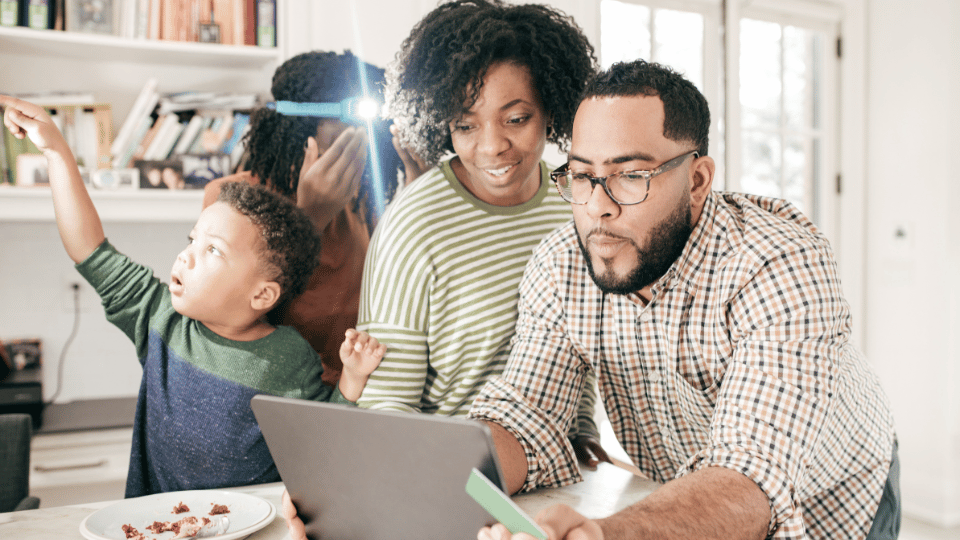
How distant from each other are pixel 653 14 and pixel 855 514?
7.37 ft

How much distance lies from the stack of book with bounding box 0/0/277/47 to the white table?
3.81 ft

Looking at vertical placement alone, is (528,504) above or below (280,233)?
below

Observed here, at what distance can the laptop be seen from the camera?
621mm

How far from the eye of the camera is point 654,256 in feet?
3.31

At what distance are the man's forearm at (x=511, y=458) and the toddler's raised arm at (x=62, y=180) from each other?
0.66m

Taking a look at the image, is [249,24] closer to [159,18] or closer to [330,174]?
[159,18]

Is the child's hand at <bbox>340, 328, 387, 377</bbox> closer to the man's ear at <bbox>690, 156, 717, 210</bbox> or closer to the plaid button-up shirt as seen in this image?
the plaid button-up shirt

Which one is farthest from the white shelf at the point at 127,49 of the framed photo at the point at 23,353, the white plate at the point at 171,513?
the white plate at the point at 171,513

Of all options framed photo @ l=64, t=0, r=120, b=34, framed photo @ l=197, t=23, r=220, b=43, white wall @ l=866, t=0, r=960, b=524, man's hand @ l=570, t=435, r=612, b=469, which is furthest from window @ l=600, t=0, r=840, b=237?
man's hand @ l=570, t=435, r=612, b=469

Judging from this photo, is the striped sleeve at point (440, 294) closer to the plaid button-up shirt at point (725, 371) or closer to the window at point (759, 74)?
the plaid button-up shirt at point (725, 371)

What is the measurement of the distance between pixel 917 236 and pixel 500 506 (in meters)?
2.96

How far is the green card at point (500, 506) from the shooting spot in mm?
566

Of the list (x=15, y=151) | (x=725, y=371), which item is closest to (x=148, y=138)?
(x=15, y=151)

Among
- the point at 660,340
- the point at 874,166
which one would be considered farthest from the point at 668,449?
the point at 874,166
